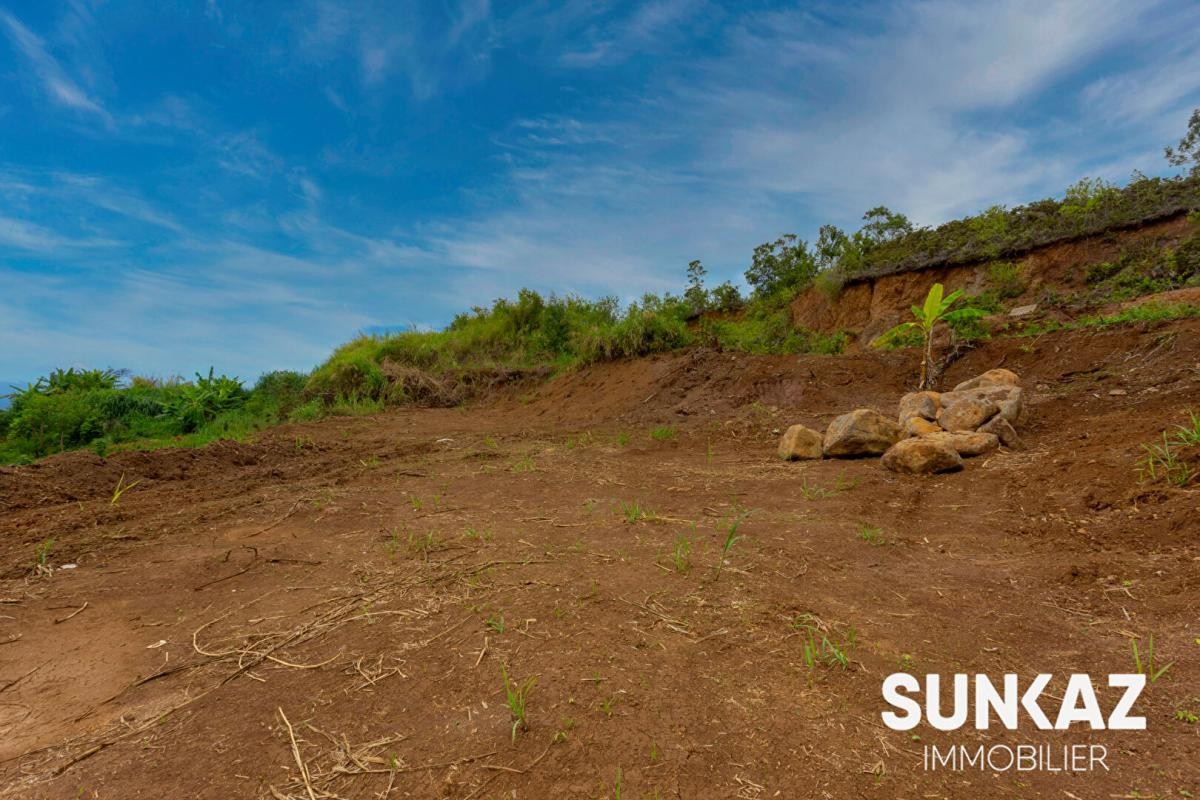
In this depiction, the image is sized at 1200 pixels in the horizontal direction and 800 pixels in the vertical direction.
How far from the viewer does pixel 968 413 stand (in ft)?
17.7

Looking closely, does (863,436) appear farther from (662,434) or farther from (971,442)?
(662,434)

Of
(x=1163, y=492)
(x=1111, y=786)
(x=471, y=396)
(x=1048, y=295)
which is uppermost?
(x=1048, y=295)

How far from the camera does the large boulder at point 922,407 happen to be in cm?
577

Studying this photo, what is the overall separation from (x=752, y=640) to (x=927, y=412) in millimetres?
4769

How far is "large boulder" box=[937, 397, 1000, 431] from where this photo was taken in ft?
17.5

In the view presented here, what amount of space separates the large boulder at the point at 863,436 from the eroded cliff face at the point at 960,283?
1039cm

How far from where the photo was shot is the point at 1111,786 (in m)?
1.38

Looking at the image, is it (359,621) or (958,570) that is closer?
(359,621)

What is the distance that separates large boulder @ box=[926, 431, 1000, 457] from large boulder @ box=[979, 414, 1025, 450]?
78mm

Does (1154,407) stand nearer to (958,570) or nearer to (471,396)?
(958,570)

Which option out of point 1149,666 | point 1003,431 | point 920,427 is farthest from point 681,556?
point 1003,431

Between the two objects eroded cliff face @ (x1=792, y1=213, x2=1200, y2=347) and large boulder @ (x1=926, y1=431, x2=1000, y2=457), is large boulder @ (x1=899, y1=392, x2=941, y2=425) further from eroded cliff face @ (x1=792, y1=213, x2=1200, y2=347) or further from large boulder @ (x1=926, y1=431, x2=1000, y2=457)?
eroded cliff face @ (x1=792, y1=213, x2=1200, y2=347)

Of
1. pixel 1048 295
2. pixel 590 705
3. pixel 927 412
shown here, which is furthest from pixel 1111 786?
pixel 1048 295

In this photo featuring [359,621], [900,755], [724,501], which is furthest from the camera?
[724,501]
